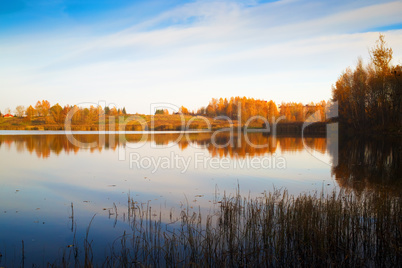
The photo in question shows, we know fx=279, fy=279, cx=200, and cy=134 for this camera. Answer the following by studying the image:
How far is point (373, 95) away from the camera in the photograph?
4462 centimetres

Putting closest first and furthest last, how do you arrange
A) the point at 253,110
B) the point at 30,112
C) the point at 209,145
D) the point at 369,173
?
the point at 369,173 < the point at 209,145 < the point at 30,112 < the point at 253,110

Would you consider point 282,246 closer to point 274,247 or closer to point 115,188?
point 274,247

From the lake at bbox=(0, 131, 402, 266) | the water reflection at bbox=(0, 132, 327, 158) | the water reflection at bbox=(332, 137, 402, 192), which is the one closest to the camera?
the lake at bbox=(0, 131, 402, 266)

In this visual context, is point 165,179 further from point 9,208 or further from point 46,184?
point 9,208

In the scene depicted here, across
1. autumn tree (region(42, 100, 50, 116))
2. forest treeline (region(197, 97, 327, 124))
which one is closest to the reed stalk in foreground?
forest treeline (region(197, 97, 327, 124))

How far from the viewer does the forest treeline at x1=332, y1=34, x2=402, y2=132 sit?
39.8 meters

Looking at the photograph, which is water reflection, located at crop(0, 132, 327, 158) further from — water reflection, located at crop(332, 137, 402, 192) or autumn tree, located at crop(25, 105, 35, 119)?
autumn tree, located at crop(25, 105, 35, 119)

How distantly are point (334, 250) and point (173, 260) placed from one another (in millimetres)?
3125

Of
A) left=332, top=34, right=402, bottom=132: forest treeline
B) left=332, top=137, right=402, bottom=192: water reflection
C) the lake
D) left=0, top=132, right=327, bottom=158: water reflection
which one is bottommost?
the lake

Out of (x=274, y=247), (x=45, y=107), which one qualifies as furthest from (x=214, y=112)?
(x=274, y=247)

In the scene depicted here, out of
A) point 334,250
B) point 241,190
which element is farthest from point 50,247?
point 241,190

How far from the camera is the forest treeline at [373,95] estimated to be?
39.8 metres

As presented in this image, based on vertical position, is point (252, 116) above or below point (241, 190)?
Answer: above

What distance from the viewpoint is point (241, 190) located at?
11680 mm
